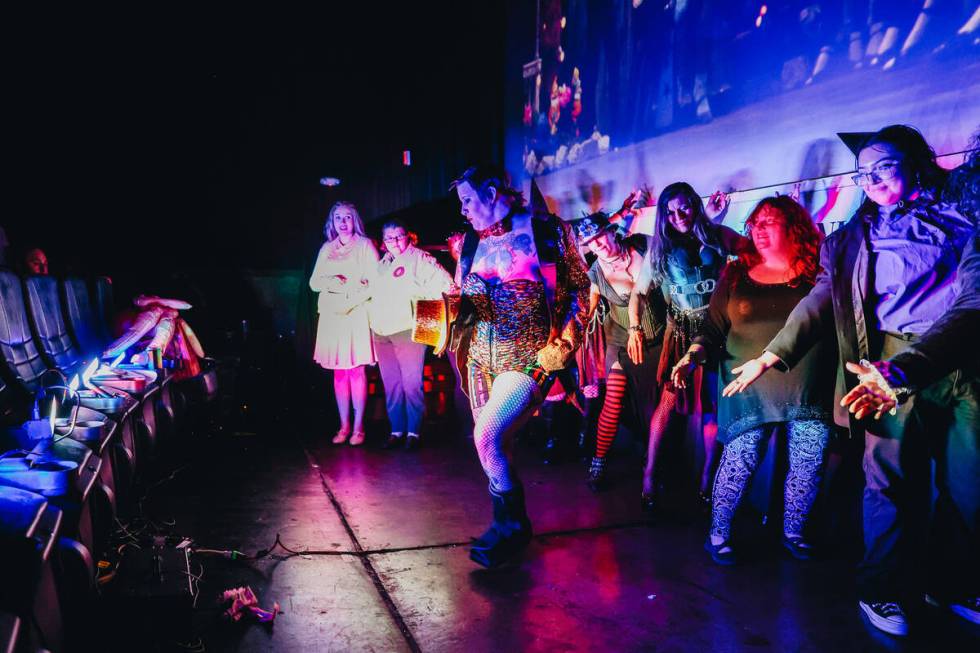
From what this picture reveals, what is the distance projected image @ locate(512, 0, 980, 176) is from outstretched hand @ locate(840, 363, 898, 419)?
2.13 metres

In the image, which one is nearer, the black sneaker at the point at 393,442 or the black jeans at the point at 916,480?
the black jeans at the point at 916,480

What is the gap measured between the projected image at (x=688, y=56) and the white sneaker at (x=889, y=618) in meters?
2.63

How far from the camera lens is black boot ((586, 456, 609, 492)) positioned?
448 cm

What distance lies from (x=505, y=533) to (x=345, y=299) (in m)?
3.10

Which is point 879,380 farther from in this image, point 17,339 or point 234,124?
point 234,124

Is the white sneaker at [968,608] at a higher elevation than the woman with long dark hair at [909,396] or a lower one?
lower

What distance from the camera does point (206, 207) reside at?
8.12 meters

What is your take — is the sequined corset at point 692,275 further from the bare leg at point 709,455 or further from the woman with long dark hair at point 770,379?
the bare leg at point 709,455

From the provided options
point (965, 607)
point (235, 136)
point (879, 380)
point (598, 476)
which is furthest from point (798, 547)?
point (235, 136)

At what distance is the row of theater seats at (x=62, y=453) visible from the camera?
1.68 m

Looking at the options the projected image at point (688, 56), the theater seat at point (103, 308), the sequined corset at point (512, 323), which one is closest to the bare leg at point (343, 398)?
the theater seat at point (103, 308)

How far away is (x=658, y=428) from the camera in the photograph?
405 cm

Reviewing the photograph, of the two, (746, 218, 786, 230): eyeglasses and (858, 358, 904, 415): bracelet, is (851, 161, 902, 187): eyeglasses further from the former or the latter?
(858, 358, 904, 415): bracelet

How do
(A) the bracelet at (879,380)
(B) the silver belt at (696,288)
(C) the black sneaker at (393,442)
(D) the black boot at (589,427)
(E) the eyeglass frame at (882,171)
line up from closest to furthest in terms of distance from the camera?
1. (A) the bracelet at (879,380)
2. (E) the eyeglass frame at (882,171)
3. (B) the silver belt at (696,288)
4. (D) the black boot at (589,427)
5. (C) the black sneaker at (393,442)
